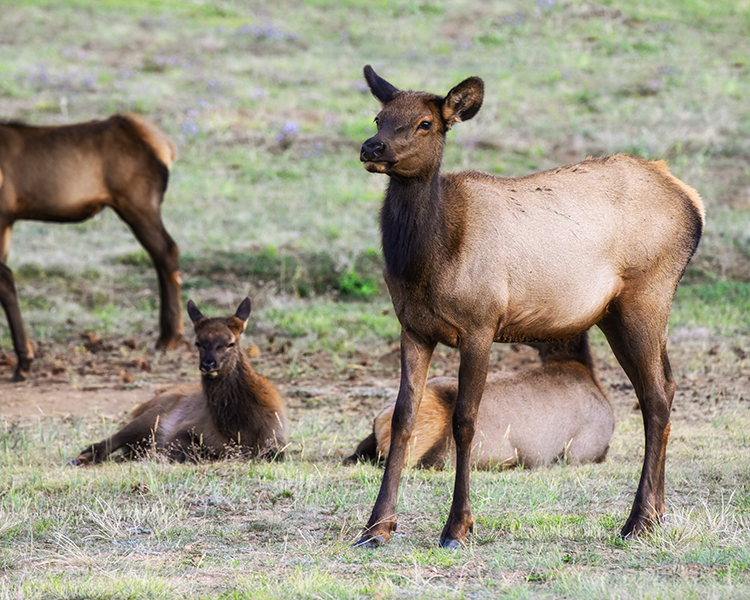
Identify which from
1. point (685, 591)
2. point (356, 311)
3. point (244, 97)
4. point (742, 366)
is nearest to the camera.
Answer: point (685, 591)

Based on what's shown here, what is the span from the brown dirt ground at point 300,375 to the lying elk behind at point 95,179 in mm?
962

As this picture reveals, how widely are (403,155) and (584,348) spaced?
143 inches

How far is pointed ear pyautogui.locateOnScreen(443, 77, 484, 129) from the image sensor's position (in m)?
5.57

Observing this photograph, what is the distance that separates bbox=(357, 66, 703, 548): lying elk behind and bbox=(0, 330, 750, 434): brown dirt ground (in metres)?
3.62

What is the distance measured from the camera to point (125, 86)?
960 inches

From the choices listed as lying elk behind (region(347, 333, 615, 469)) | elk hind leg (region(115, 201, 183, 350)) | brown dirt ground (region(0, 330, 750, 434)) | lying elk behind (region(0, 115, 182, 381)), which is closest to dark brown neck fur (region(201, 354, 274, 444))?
lying elk behind (region(347, 333, 615, 469))

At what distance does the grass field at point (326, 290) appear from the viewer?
5.16 metres

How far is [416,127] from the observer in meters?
5.50

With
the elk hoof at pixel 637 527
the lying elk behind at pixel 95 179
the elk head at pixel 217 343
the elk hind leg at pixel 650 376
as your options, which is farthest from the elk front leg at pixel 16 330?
the elk hoof at pixel 637 527

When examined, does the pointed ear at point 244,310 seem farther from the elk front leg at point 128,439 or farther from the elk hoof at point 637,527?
the elk hoof at point 637,527

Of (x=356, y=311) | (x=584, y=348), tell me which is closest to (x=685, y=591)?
(x=584, y=348)

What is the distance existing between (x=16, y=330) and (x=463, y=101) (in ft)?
24.1

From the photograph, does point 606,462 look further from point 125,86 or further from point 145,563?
point 125,86

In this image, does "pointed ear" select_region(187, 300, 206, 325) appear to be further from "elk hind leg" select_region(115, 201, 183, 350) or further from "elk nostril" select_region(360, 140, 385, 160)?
"elk hind leg" select_region(115, 201, 183, 350)
